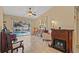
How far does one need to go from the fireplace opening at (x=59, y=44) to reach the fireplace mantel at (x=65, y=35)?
0.06 metres

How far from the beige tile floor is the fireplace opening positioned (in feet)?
0.29

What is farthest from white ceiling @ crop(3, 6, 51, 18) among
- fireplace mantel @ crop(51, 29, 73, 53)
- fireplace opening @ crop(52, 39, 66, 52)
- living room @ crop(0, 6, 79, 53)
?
fireplace opening @ crop(52, 39, 66, 52)

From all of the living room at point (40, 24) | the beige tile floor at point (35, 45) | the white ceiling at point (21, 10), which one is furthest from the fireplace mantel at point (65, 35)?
the white ceiling at point (21, 10)

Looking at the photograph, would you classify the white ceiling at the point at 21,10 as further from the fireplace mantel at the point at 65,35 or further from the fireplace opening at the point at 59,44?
the fireplace opening at the point at 59,44

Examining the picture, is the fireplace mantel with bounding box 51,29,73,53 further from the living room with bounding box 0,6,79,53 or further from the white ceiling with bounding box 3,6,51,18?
the white ceiling with bounding box 3,6,51,18

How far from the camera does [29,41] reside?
266 cm

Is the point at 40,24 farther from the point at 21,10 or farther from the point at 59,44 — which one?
the point at 59,44

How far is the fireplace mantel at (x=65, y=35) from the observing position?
8.57ft

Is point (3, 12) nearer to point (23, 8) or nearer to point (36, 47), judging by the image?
point (23, 8)

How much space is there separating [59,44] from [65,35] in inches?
9.4
